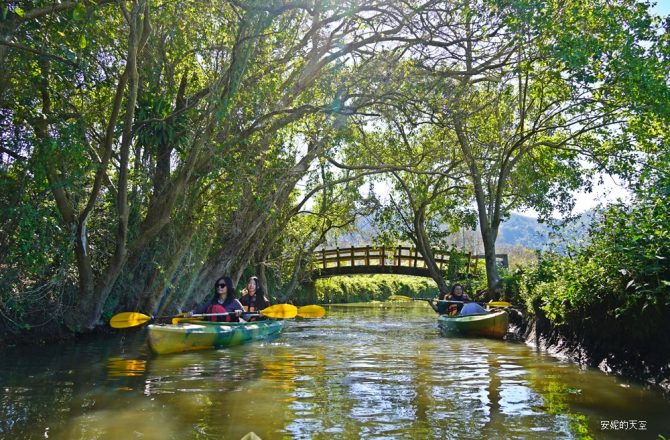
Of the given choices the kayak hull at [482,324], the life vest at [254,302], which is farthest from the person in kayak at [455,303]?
the life vest at [254,302]

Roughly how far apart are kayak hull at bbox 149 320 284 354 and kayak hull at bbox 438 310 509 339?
4.50 meters

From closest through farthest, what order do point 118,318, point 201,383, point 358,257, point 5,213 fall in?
point 201,383 < point 5,213 < point 118,318 < point 358,257

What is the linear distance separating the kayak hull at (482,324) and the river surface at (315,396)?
1579mm

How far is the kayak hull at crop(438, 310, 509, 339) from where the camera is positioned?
12523 millimetres

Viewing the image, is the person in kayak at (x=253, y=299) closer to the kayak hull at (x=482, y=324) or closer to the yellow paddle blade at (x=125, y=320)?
the yellow paddle blade at (x=125, y=320)

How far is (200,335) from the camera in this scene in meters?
10.2

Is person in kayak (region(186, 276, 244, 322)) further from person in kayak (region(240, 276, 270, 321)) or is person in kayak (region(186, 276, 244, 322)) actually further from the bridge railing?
the bridge railing

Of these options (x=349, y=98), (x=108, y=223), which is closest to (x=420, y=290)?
(x=349, y=98)

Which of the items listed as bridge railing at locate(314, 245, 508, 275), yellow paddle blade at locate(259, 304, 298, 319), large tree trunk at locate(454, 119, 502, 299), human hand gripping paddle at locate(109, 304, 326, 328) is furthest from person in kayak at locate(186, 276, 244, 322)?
bridge railing at locate(314, 245, 508, 275)

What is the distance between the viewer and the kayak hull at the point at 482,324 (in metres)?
12.5

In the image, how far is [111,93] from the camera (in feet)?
37.7

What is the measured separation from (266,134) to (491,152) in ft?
27.8

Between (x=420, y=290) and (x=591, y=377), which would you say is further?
(x=420, y=290)

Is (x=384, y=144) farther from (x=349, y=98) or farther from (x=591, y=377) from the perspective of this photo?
(x=591, y=377)
